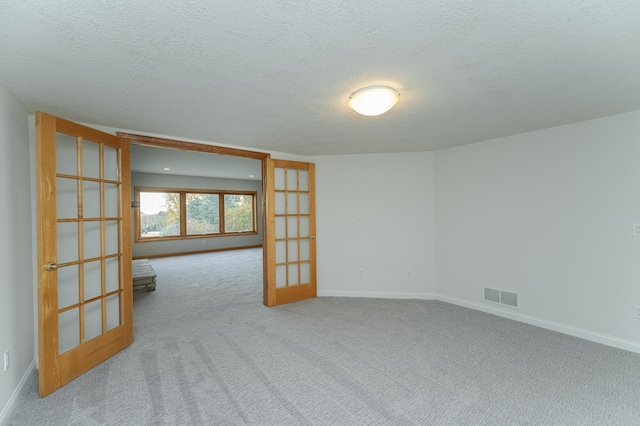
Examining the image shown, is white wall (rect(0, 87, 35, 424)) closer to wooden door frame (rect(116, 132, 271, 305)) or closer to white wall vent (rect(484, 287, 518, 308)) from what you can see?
wooden door frame (rect(116, 132, 271, 305))

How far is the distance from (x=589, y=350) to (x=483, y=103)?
2512 mm

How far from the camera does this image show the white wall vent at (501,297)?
11.1ft

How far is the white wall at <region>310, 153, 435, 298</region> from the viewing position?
4.19 metres

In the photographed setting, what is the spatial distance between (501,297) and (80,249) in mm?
4475

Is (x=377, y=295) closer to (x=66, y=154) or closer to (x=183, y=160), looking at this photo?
(x=66, y=154)

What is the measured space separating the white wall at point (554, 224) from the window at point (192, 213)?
301 inches

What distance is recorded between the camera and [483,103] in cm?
232

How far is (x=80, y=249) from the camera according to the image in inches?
91.0

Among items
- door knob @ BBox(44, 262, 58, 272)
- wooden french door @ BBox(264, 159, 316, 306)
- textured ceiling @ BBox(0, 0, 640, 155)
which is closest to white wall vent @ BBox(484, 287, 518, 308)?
textured ceiling @ BBox(0, 0, 640, 155)

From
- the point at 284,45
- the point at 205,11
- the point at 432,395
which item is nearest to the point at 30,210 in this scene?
the point at 205,11

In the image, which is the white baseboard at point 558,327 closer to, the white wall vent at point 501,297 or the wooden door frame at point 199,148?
the white wall vent at point 501,297

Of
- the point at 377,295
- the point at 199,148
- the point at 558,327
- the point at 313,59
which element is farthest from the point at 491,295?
the point at 199,148

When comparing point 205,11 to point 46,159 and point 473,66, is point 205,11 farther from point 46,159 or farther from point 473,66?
point 46,159

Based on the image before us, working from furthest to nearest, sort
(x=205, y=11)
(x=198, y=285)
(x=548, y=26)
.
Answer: (x=198, y=285) → (x=548, y=26) → (x=205, y=11)
